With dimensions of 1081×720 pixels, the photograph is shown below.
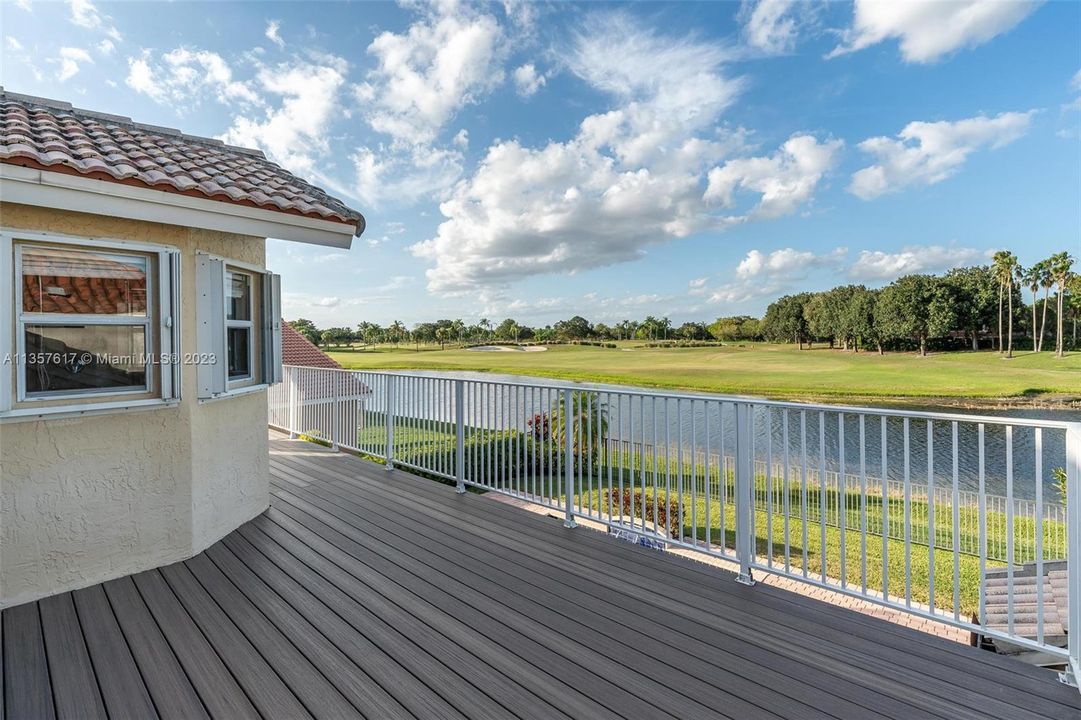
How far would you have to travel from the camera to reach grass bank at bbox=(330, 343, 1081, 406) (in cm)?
3173

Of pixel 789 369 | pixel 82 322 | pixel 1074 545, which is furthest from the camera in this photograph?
pixel 789 369

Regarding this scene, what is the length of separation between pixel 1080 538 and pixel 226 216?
4364mm

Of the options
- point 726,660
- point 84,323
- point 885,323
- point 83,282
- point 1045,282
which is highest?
point 1045,282

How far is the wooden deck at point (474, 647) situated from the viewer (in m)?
1.69

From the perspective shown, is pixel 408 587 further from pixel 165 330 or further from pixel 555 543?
pixel 165 330

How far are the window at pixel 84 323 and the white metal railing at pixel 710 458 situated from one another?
2.31 metres

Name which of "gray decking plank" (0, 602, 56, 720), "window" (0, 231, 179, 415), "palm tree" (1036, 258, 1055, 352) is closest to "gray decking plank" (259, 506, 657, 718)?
"gray decking plank" (0, 602, 56, 720)

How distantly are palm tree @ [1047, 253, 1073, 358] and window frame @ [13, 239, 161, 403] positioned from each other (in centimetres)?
4722

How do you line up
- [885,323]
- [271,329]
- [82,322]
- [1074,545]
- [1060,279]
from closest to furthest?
[1074,545] < [82,322] < [271,329] < [1060,279] < [885,323]

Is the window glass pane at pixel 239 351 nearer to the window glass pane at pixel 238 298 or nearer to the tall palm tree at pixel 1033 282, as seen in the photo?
the window glass pane at pixel 238 298

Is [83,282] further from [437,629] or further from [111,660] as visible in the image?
[437,629]

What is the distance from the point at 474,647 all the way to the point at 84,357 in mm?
2612

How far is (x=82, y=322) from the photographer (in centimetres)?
256

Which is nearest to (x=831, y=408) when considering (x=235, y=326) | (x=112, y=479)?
(x=235, y=326)
